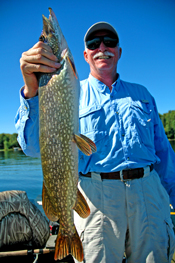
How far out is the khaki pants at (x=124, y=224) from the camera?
2049mm

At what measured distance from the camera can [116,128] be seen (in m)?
2.34

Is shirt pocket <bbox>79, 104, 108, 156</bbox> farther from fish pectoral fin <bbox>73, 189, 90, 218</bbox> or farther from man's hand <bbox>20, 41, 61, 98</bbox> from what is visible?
man's hand <bbox>20, 41, 61, 98</bbox>

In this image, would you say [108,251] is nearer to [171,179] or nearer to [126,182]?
[126,182]

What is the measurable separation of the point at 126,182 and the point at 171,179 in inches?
34.1

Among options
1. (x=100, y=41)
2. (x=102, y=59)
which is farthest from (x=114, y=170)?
(x=100, y=41)

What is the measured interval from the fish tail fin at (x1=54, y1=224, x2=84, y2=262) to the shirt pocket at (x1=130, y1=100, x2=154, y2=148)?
1299 millimetres

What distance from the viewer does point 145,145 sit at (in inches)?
93.3

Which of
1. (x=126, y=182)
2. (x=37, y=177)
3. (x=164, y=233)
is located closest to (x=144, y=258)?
(x=164, y=233)

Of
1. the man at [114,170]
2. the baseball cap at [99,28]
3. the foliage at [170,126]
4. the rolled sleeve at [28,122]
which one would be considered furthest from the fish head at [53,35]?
the foliage at [170,126]

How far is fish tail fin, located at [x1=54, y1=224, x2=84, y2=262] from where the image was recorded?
1.78m

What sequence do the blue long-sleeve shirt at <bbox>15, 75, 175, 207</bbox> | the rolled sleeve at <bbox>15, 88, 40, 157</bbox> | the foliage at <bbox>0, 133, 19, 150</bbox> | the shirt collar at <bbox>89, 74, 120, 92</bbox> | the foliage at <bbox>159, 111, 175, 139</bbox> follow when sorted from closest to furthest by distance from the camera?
the rolled sleeve at <bbox>15, 88, 40, 157</bbox>
the blue long-sleeve shirt at <bbox>15, 75, 175, 207</bbox>
the shirt collar at <bbox>89, 74, 120, 92</bbox>
the foliage at <bbox>159, 111, 175, 139</bbox>
the foliage at <bbox>0, 133, 19, 150</bbox>

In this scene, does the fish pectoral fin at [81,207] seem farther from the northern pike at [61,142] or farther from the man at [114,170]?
the man at [114,170]

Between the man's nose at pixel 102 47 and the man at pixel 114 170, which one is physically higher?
the man's nose at pixel 102 47

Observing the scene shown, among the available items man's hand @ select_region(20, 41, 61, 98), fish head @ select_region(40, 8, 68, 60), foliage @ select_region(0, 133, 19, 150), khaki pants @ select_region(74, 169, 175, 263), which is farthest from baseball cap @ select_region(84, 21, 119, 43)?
foliage @ select_region(0, 133, 19, 150)
